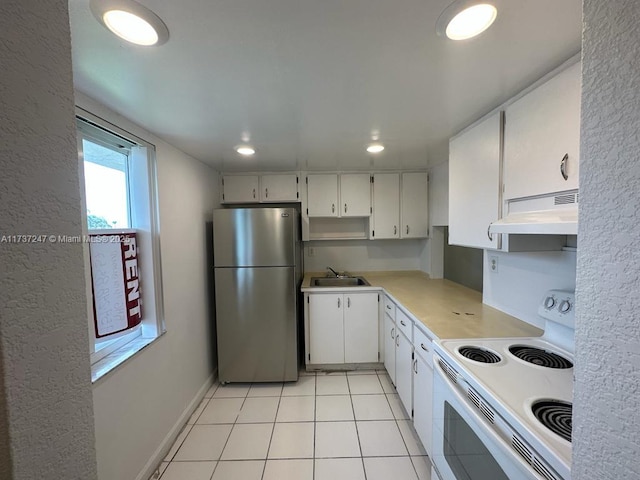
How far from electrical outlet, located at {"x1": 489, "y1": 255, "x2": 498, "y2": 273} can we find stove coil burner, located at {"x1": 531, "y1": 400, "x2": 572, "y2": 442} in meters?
1.12

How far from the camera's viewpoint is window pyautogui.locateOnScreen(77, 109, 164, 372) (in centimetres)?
136

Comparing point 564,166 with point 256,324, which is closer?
point 564,166

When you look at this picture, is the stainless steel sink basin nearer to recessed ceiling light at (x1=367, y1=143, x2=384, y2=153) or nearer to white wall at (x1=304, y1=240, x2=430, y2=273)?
white wall at (x1=304, y1=240, x2=430, y2=273)

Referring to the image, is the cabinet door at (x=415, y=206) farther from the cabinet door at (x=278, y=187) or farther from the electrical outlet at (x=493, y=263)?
the cabinet door at (x=278, y=187)

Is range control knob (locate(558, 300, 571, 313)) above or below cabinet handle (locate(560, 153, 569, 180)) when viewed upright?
below

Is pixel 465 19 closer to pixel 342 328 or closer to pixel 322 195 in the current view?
pixel 322 195

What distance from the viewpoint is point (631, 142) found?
0.43m

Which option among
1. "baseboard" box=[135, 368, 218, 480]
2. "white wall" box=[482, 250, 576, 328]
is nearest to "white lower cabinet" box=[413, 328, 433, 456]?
"white wall" box=[482, 250, 576, 328]

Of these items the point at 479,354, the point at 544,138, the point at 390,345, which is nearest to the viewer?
the point at 544,138

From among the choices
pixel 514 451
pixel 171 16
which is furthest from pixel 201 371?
pixel 171 16

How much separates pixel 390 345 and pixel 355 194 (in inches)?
63.7

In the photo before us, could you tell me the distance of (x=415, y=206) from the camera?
3.05 meters

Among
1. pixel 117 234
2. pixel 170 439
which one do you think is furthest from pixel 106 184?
pixel 170 439

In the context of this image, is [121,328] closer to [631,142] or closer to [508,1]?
[631,142]
